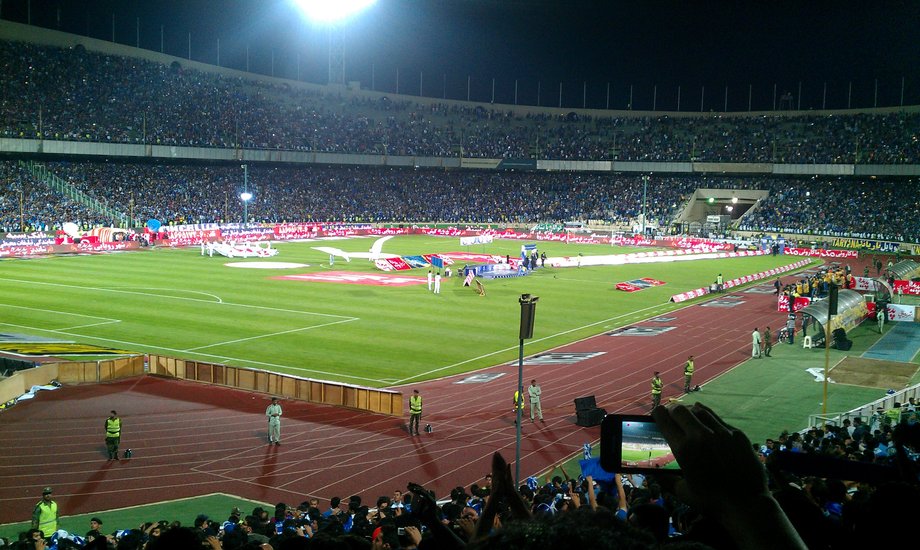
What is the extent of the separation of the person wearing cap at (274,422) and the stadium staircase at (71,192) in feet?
201

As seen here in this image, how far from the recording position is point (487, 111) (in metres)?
118

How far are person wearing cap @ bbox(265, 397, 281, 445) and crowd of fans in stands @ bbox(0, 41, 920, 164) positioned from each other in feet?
211

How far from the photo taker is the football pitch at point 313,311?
3188 cm

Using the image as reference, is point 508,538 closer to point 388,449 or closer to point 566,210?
point 388,449

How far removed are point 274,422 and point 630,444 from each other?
18.6m

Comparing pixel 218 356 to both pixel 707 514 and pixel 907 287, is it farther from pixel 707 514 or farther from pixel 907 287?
pixel 907 287

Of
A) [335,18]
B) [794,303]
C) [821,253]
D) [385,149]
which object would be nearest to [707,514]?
[794,303]

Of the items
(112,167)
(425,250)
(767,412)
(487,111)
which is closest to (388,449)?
(767,412)

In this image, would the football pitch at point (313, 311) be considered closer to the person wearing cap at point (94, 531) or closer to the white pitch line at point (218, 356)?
the white pitch line at point (218, 356)

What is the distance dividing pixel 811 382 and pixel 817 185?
248 ft

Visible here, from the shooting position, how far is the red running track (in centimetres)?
1864

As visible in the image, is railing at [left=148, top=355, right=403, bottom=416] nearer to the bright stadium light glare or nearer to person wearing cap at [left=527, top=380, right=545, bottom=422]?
person wearing cap at [left=527, top=380, right=545, bottom=422]

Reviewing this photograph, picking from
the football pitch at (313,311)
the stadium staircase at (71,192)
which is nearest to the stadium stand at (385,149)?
the stadium staircase at (71,192)

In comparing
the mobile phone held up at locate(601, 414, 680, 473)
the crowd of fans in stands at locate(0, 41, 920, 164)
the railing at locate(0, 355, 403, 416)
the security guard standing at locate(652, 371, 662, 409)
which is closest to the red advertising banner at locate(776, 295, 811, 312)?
the security guard standing at locate(652, 371, 662, 409)
